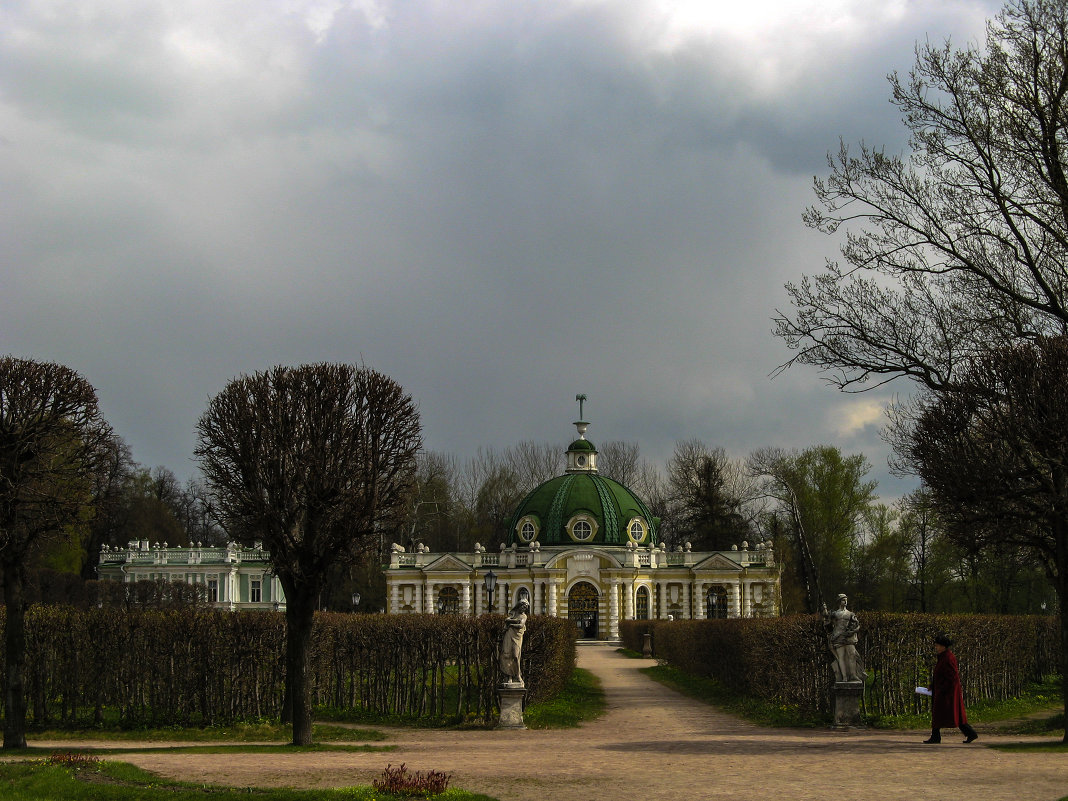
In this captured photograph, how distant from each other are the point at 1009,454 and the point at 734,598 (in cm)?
5310

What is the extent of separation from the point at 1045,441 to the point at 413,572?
56365mm

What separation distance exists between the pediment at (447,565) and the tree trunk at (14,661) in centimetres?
5205

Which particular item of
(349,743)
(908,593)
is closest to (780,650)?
(349,743)

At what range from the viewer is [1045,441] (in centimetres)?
1695

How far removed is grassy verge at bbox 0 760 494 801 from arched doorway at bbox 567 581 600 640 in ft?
180

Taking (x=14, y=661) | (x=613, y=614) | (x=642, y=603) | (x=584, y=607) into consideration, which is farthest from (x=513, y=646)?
(x=642, y=603)

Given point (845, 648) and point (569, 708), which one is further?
point (569, 708)

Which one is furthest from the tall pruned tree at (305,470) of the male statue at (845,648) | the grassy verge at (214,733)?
the male statue at (845,648)

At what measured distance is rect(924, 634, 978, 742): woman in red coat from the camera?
17.0m

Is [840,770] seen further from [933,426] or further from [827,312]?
[827,312]

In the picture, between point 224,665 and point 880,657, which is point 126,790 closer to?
point 224,665

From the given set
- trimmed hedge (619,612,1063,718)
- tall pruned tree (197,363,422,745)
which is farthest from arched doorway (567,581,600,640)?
tall pruned tree (197,363,422,745)

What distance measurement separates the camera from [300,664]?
17.6 meters

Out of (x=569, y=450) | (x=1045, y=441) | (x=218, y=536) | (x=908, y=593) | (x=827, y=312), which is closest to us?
(x=1045, y=441)
